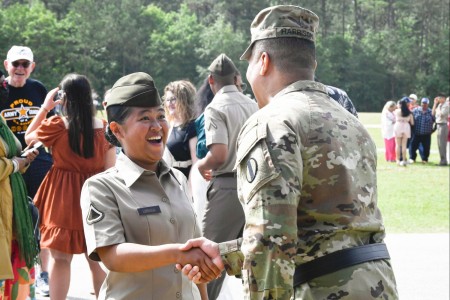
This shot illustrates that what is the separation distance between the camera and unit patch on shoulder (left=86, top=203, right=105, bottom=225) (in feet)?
10.4

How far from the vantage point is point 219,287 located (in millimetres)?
6418

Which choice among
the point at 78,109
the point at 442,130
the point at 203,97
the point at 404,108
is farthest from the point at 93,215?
the point at 442,130

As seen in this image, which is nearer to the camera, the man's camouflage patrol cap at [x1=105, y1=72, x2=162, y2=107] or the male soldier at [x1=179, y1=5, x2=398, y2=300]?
A: the male soldier at [x1=179, y1=5, x2=398, y2=300]

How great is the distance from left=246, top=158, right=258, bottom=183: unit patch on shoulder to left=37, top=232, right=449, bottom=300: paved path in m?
3.98

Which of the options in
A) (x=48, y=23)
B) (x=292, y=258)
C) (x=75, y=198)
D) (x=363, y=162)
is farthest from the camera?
(x=48, y=23)

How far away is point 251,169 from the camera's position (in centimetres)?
273

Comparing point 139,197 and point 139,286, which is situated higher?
point 139,197

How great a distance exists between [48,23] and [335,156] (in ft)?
244

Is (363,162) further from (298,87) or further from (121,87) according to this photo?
(121,87)

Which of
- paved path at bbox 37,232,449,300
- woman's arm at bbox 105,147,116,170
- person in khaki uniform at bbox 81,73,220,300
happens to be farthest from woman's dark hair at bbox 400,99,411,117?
person in khaki uniform at bbox 81,73,220,300

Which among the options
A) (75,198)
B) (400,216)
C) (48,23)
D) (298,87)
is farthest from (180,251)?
(48,23)

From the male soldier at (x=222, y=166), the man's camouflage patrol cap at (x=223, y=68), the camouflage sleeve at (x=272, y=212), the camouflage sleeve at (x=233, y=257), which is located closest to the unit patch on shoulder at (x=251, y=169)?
the camouflage sleeve at (x=272, y=212)


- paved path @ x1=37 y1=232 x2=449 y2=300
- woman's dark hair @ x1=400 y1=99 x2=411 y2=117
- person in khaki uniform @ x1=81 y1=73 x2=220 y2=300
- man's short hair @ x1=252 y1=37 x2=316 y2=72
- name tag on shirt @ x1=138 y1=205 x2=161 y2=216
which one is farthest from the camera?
woman's dark hair @ x1=400 y1=99 x2=411 y2=117

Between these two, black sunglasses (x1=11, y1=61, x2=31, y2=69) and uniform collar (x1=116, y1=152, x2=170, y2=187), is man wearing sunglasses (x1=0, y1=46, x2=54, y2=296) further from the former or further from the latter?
uniform collar (x1=116, y1=152, x2=170, y2=187)
